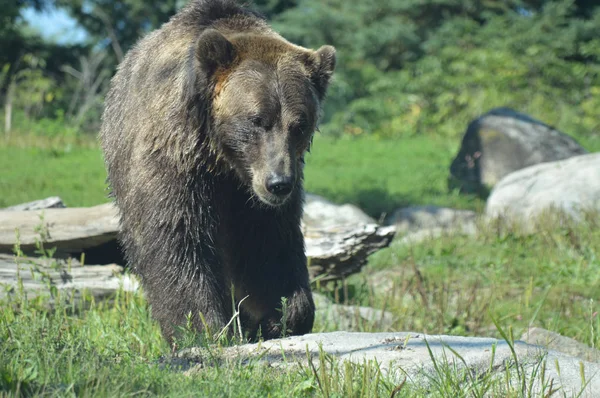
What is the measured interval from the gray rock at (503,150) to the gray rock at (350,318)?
6597 mm

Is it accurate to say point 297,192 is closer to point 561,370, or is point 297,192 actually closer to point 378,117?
point 561,370

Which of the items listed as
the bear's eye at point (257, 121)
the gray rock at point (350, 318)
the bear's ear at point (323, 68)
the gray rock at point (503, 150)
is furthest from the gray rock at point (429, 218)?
the bear's eye at point (257, 121)

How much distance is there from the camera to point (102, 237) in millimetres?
6941

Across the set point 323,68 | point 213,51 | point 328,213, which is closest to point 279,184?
point 213,51

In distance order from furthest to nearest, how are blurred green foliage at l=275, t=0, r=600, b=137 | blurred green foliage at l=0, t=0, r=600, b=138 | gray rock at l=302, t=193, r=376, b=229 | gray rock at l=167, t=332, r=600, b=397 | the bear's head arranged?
1. blurred green foliage at l=275, t=0, r=600, b=137
2. blurred green foliage at l=0, t=0, r=600, b=138
3. gray rock at l=302, t=193, r=376, b=229
4. the bear's head
5. gray rock at l=167, t=332, r=600, b=397

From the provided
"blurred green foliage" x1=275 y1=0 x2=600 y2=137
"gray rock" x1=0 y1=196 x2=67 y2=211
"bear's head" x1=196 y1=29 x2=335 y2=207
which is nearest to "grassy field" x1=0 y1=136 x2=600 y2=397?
"bear's head" x1=196 y1=29 x2=335 y2=207

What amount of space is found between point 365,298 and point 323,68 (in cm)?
289

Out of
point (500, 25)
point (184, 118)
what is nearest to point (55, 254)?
point (184, 118)

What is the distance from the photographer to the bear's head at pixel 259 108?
491 centimetres

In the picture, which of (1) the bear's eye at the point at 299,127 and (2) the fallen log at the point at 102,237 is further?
(2) the fallen log at the point at 102,237

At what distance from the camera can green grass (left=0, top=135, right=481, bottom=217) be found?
38.1 ft

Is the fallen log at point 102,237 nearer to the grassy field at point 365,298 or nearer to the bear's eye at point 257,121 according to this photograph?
the grassy field at point 365,298

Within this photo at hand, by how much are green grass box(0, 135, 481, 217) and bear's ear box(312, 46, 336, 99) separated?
18.9 feet

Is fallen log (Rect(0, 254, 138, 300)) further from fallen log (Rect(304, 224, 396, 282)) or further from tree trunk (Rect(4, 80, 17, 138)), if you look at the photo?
tree trunk (Rect(4, 80, 17, 138))
